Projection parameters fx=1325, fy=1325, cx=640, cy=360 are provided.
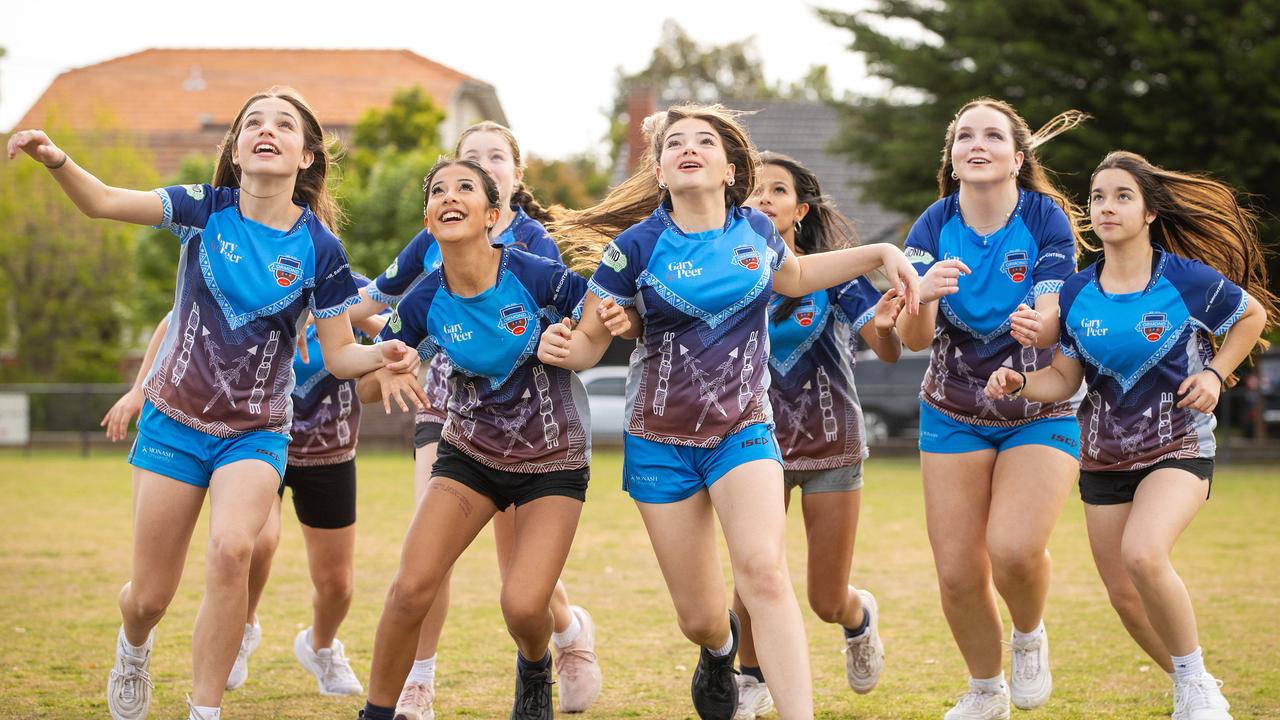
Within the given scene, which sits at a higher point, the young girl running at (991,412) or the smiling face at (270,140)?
the smiling face at (270,140)

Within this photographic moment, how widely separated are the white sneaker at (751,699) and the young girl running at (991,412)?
88 cm

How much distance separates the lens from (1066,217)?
18.1 feet

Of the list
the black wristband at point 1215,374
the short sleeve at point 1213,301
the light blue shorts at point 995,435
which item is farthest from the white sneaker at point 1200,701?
the short sleeve at point 1213,301

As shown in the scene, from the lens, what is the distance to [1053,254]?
17.8ft

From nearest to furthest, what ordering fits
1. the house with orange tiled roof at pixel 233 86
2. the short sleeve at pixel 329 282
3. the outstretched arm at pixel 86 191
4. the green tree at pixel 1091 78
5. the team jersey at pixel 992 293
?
1. the outstretched arm at pixel 86 191
2. the short sleeve at pixel 329 282
3. the team jersey at pixel 992 293
4. the green tree at pixel 1091 78
5. the house with orange tiled roof at pixel 233 86

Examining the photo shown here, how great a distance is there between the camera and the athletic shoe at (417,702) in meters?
5.66

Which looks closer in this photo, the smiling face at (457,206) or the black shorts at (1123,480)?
the smiling face at (457,206)

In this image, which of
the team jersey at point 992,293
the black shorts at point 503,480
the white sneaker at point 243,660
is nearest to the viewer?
the black shorts at point 503,480

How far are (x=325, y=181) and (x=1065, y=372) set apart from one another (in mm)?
3177

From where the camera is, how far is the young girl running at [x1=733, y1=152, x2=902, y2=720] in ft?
19.7

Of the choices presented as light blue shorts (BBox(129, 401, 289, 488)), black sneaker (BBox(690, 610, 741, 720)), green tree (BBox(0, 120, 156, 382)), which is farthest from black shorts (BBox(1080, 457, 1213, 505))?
green tree (BBox(0, 120, 156, 382))

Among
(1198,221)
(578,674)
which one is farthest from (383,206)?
(1198,221)

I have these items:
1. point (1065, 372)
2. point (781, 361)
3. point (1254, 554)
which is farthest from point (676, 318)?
point (1254, 554)

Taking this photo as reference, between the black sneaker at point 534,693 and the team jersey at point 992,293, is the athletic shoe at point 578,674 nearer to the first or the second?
the black sneaker at point 534,693
